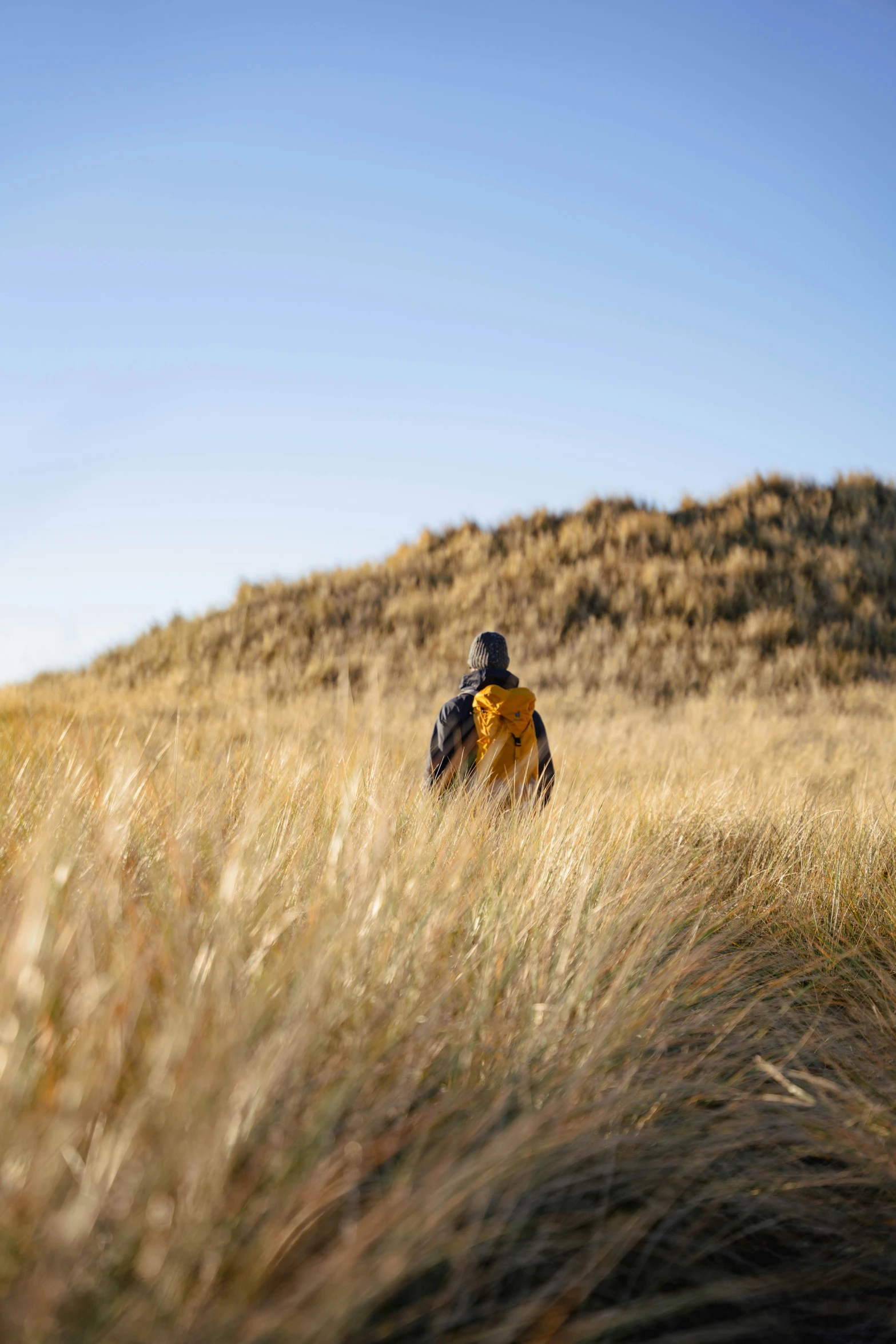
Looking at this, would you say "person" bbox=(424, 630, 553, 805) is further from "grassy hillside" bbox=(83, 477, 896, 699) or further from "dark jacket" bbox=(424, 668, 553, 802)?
"grassy hillside" bbox=(83, 477, 896, 699)

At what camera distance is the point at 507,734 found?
427cm

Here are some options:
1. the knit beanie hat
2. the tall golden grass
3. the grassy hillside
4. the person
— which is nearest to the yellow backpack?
the person

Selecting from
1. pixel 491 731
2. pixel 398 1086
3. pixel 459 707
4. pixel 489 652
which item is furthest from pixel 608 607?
pixel 398 1086

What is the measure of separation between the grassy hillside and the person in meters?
9.26

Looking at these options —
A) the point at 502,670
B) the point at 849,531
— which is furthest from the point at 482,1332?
the point at 849,531

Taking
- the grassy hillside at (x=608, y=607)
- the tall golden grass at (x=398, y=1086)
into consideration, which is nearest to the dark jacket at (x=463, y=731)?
the tall golden grass at (x=398, y=1086)

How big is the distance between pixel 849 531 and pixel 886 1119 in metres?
19.7

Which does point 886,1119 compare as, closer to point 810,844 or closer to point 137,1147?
point 137,1147

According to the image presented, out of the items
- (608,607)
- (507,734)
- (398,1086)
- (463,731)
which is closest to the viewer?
(398,1086)

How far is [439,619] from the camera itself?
17.7m

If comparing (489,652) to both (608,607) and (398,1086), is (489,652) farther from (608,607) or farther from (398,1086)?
(608,607)

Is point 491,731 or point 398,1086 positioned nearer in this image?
point 398,1086

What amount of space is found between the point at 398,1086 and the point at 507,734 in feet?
9.31

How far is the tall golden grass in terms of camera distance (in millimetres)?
1101
